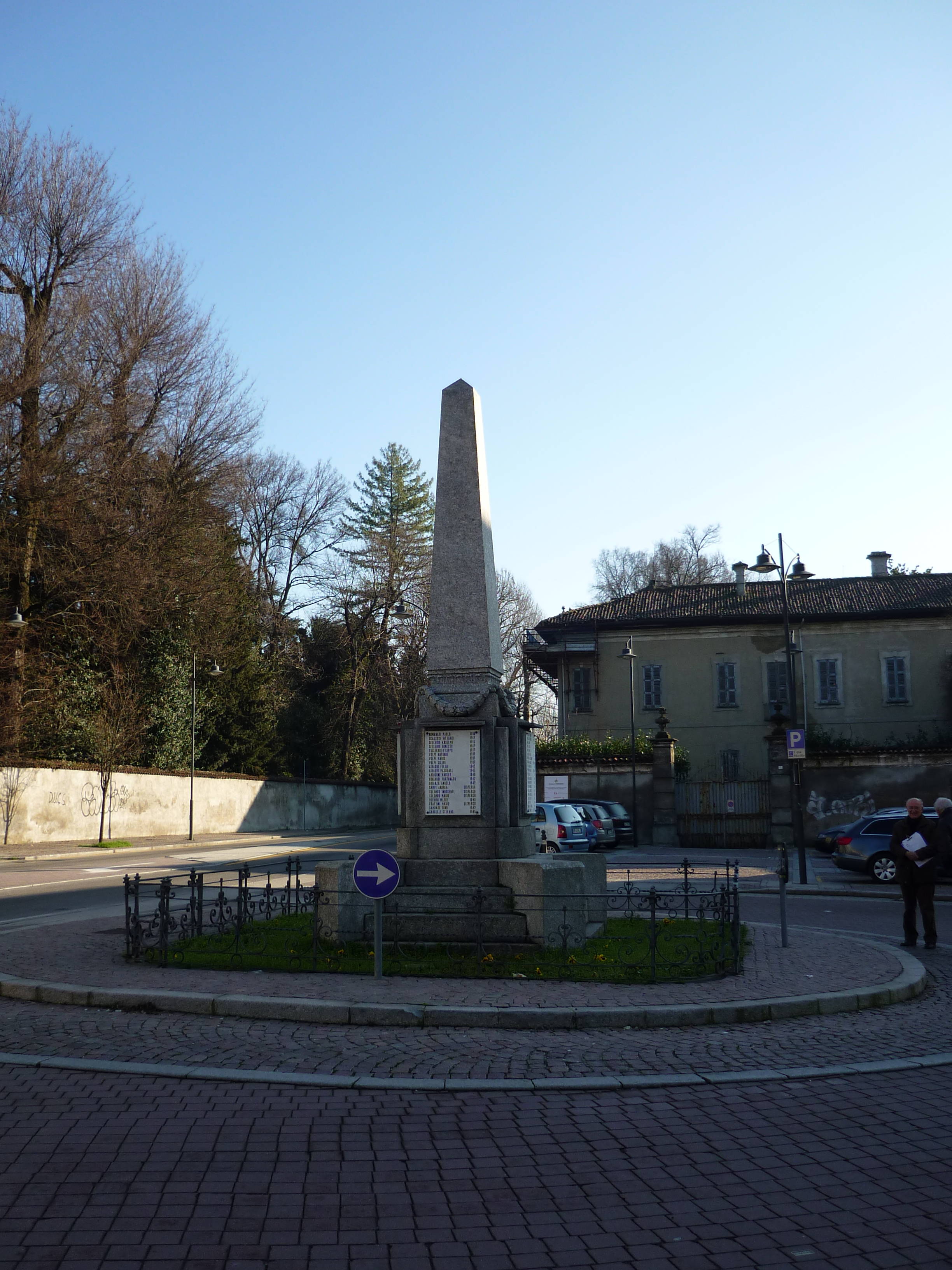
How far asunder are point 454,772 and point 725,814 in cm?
2558

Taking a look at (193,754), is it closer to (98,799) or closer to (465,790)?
(98,799)

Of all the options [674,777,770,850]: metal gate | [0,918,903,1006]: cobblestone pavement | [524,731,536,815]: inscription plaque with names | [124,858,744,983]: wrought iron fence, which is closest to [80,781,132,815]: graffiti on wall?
[674,777,770,850]: metal gate

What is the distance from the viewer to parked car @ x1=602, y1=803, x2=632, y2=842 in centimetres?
3253

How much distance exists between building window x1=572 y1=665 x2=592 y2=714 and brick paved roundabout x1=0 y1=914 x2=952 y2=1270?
38.5 metres

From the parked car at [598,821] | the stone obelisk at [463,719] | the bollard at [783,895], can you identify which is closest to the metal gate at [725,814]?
the parked car at [598,821]

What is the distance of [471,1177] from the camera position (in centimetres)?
474

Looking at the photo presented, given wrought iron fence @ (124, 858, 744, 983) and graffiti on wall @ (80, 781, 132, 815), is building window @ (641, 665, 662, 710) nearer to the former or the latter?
graffiti on wall @ (80, 781, 132, 815)

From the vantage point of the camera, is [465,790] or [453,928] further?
[465,790]

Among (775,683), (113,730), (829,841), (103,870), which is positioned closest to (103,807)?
(113,730)

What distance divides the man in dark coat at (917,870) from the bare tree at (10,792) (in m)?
25.5

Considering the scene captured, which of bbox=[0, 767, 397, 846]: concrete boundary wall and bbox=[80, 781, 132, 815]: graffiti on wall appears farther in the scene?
bbox=[80, 781, 132, 815]: graffiti on wall

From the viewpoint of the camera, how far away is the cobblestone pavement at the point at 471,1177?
397 centimetres

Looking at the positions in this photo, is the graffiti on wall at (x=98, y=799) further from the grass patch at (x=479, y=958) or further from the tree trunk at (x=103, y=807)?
the grass patch at (x=479, y=958)

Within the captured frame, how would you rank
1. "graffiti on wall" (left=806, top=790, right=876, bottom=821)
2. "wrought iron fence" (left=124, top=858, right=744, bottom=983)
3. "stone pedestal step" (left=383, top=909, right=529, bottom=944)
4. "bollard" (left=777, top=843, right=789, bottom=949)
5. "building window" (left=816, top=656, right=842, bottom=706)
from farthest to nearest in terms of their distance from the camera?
"building window" (left=816, top=656, right=842, bottom=706), "graffiti on wall" (left=806, top=790, right=876, bottom=821), "bollard" (left=777, top=843, right=789, bottom=949), "stone pedestal step" (left=383, top=909, right=529, bottom=944), "wrought iron fence" (left=124, top=858, right=744, bottom=983)
